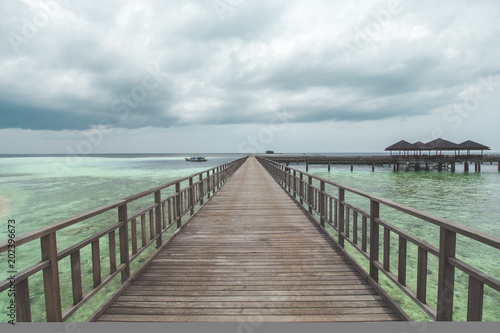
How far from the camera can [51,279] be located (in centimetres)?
216

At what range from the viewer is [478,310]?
187 cm

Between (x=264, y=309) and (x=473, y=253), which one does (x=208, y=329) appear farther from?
(x=473, y=253)

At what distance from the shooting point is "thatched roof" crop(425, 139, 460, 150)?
42763mm

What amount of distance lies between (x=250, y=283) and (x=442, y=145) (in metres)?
54.1

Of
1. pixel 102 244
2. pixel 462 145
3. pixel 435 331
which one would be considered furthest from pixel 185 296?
pixel 462 145

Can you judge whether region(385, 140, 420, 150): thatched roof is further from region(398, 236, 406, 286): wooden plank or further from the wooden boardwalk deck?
region(398, 236, 406, 286): wooden plank

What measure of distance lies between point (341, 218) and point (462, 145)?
174ft

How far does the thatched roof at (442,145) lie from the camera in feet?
140

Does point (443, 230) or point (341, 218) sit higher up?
point (443, 230)

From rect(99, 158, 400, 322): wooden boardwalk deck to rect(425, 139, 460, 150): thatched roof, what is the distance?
50.6m

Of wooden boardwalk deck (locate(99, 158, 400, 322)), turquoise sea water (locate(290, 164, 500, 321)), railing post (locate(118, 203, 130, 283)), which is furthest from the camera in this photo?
turquoise sea water (locate(290, 164, 500, 321))

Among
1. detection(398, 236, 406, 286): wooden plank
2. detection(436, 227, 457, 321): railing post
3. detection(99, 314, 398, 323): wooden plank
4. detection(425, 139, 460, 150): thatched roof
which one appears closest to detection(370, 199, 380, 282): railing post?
detection(398, 236, 406, 286): wooden plank

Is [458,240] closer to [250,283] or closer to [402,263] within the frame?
[402,263]

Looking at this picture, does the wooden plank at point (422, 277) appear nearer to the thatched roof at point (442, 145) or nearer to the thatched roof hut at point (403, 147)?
the thatched roof hut at point (403, 147)
